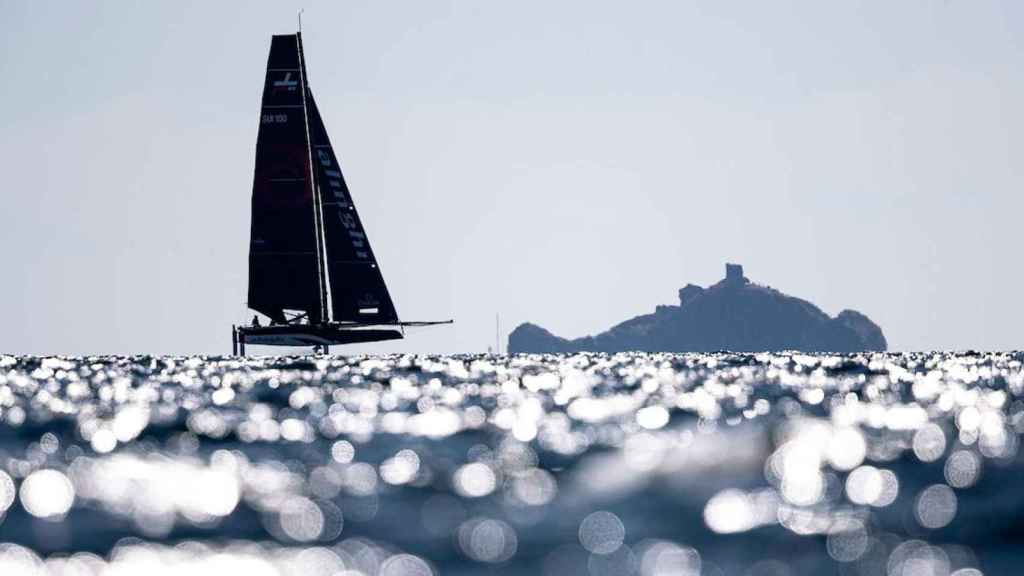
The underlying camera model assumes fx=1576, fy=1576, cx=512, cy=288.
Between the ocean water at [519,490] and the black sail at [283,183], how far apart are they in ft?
257

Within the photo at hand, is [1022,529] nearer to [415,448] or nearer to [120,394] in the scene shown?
[415,448]

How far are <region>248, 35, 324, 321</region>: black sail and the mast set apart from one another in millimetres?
140

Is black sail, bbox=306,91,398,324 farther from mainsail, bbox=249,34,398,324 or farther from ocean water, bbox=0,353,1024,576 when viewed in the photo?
ocean water, bbox=0,353,1024,576

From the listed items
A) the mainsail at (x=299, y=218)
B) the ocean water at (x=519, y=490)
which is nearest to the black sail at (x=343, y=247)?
the mainsail at (x=299, y=218)

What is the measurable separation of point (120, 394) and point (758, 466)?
30711mm

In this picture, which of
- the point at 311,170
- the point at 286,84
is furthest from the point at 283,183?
the point at 286,84

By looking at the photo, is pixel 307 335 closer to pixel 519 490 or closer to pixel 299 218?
pixel 299 218

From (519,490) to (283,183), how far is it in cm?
9836

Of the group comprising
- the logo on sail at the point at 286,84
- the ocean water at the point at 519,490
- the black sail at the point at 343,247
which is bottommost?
the ocean water at the point at 519,490

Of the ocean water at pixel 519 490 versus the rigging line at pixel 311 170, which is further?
the rigging line at pixel 311 170

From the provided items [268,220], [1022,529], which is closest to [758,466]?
[1022,529]

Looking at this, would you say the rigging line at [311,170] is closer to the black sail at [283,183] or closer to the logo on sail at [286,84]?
the black sail at [283,183]

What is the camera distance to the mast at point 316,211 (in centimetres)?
11719

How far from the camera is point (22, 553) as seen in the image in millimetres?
14758
